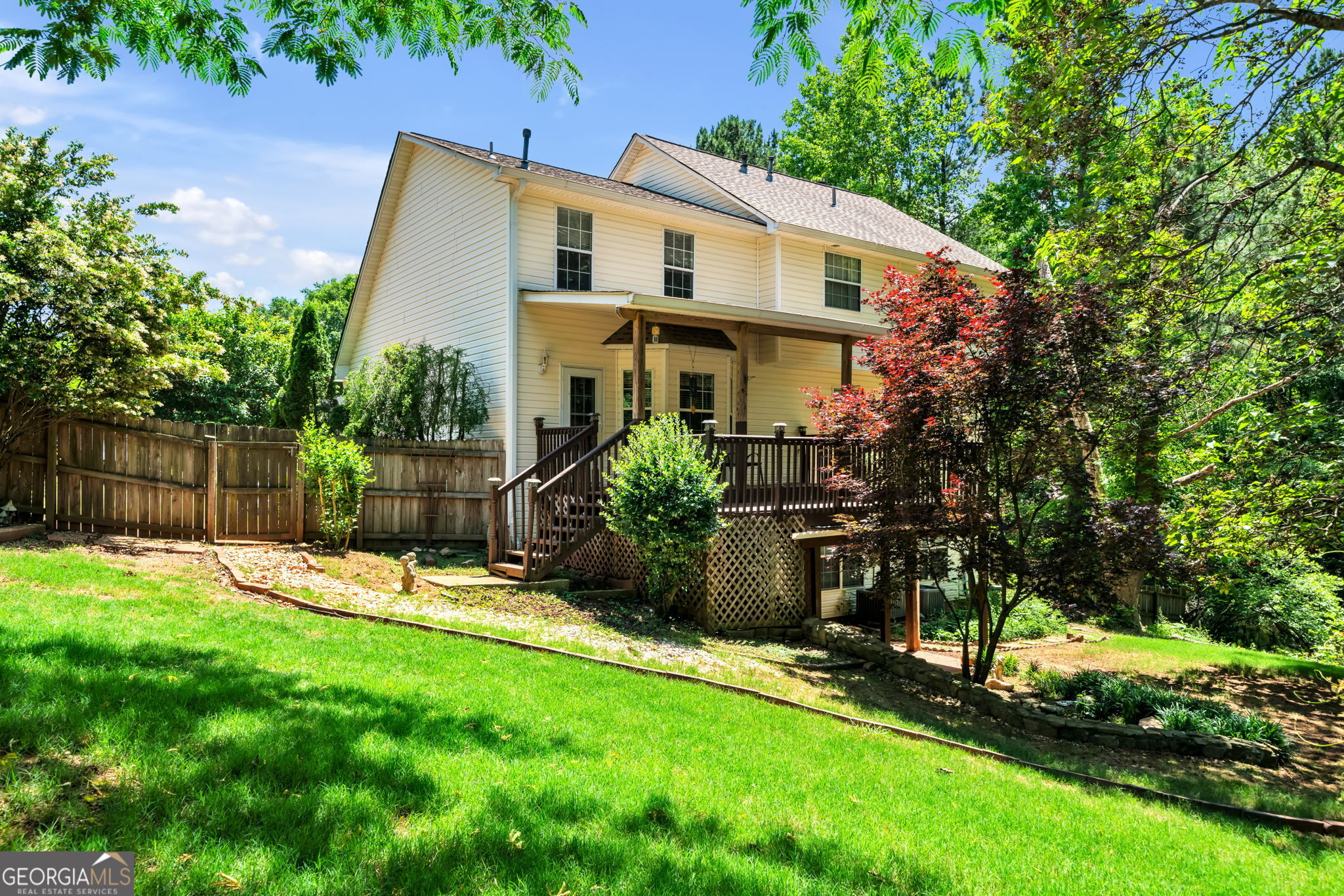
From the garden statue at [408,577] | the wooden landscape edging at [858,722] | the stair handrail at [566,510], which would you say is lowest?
the wooden landscape edging at [858,722]

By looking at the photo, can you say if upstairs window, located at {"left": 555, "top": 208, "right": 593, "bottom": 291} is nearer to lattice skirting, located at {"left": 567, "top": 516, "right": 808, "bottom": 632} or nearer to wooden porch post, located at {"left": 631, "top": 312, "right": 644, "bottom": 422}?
wooden porch post, located at {"left": 631, "top": 312, "right": 644, "bottom": 422}

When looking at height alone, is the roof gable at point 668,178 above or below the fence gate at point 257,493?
above

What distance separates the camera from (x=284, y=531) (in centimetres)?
1167

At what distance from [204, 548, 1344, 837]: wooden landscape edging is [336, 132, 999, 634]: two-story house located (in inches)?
123

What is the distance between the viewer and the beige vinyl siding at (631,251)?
13.3 metres

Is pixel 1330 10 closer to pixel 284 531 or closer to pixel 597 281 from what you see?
pixel 597 281

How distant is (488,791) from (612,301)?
29.5 feet

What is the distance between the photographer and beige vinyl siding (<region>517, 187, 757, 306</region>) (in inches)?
525

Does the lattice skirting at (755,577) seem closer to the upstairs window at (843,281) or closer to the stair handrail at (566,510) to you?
the stair handrail at (566,510)

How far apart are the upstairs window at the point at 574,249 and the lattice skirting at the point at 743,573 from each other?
518cm

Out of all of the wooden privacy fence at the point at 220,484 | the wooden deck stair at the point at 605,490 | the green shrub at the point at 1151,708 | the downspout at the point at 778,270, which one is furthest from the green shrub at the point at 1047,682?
the wooden privacy fence at the point at 220,484

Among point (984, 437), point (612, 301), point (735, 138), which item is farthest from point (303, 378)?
point (735, 138)

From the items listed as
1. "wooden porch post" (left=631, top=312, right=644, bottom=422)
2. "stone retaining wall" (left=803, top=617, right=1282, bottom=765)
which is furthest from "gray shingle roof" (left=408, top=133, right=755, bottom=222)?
"stone retaining wall" (left=803, top=617, right=1282, bottom=765)

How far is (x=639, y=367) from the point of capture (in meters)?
11.5
